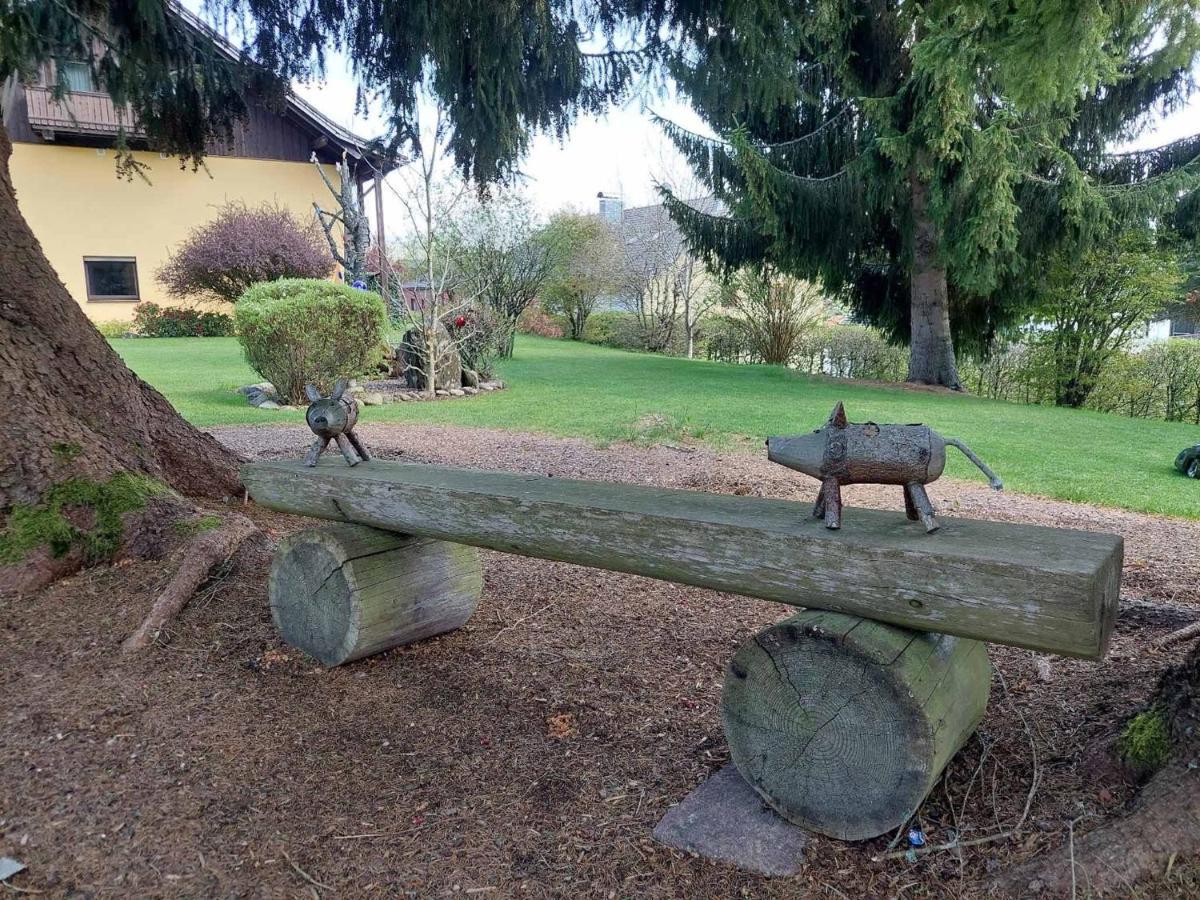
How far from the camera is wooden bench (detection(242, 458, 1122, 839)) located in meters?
1.55

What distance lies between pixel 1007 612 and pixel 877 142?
461 inches

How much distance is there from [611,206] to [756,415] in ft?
81.7

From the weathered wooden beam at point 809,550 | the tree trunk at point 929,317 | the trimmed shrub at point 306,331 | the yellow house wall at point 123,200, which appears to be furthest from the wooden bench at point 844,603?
the yellow house wall at point 123,200

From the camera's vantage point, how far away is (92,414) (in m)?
3.87

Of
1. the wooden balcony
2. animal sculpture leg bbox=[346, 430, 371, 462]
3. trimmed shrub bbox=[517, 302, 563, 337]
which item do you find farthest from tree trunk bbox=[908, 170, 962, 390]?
the wooden balcony

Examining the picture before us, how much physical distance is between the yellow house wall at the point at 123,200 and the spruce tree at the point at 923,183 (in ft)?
46.7

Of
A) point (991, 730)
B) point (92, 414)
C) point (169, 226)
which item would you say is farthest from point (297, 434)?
point (169, 226)

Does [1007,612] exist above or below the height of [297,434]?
above

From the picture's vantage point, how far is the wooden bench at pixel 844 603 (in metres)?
1.55

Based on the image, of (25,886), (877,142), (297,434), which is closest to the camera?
(25,886)

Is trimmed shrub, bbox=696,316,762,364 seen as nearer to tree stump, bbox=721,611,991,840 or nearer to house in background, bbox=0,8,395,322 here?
house in background, bbox=0,8,395,322

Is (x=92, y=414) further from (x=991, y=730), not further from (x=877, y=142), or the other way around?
(x=877, y=142)

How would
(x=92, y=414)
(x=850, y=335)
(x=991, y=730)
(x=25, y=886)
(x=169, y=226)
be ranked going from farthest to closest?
(x=169, y=226)
(x=850, y=335)
(x=92, y=414)
(x=991, y=730)
(x=25, y=886)

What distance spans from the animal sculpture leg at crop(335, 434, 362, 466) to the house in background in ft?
59.5
